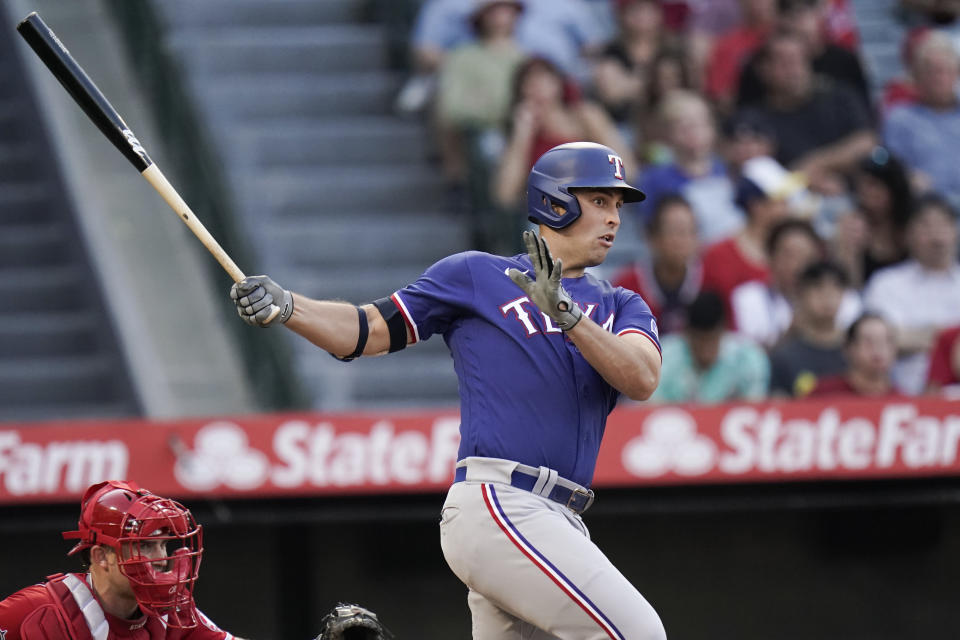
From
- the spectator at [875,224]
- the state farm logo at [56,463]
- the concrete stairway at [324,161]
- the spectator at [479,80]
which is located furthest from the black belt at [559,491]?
the spectator at [479,80]

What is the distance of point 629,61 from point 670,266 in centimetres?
172

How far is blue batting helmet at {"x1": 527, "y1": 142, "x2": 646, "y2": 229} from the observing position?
3.35 metres

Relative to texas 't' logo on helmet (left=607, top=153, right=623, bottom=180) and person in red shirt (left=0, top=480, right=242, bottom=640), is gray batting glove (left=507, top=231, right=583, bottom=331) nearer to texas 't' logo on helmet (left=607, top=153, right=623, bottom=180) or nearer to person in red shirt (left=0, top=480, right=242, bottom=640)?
texas 't' logo on helmet (left=607, top=153, right=623, bottom=180)

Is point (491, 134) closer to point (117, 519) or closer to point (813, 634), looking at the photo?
point (813, 634)

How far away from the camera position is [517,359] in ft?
10.8

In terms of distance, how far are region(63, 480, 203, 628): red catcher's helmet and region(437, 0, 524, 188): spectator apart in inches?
181

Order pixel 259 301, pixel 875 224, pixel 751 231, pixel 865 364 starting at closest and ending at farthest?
pixel 259 301
pixel 865 364
pixel 751 231
pixel 875 224

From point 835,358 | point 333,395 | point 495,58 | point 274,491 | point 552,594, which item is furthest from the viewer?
point 495,58

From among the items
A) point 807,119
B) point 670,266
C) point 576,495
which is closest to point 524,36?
point 807,119

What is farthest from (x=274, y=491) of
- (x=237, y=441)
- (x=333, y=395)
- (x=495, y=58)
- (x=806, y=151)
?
(x=806, y=151)

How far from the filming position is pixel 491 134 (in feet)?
25.0

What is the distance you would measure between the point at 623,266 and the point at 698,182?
0.60 m

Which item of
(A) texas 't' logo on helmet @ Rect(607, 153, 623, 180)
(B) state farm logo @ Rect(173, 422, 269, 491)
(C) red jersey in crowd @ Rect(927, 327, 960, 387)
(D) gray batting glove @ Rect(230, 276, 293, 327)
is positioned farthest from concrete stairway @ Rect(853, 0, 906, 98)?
(D) gray batting glove @ Rect(230, 276, 293, 327)

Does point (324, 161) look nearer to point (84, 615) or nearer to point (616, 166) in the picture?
point (616, 166)
